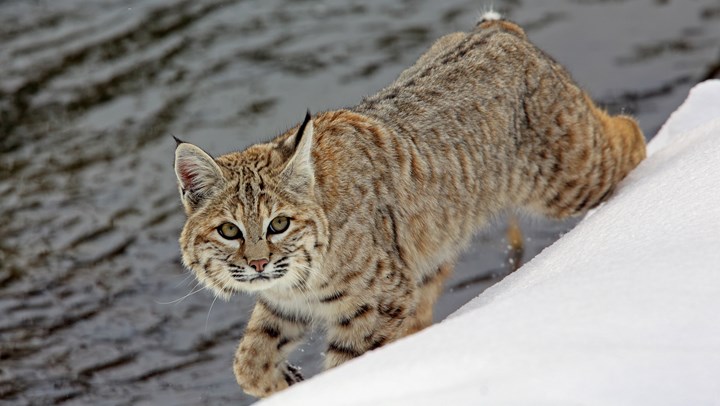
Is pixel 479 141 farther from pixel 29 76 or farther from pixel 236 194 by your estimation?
pixel 29 76

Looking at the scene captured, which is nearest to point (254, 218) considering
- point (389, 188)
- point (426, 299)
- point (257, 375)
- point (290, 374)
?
point (389, 188)

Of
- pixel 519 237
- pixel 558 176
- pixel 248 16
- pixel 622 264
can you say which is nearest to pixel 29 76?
pixel 248 16

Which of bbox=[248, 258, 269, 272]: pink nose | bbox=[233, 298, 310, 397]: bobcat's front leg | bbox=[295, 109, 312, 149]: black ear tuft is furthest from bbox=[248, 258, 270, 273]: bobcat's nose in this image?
bbox=[233, 298, 310, 397]: bobcat's front leg

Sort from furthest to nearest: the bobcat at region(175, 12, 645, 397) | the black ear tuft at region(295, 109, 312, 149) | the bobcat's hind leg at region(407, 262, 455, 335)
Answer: the bobcat's hind leg at region(407, 262, 455, 335), the bobcat at region(175, 12, 645, 397), the black ear tuft at region(295, 109, 312, 149)

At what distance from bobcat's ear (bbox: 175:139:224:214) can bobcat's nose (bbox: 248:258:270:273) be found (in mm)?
426

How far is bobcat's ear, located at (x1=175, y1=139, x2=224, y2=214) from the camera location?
4.69 meters

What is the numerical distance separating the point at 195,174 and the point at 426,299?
6.08 feet

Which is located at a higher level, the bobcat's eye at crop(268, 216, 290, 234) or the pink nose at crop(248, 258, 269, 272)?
the bobcat's eye at crop(268, 216, 290, 234)

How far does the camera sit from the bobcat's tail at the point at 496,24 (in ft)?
21.2

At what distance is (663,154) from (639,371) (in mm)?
3505

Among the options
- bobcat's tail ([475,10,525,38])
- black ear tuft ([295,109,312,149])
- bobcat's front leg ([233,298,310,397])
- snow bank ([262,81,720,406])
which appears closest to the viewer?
snow bank ([262,81,720,406])

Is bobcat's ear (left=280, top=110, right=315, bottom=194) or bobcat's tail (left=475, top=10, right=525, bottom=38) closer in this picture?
bobcat's ear (left=280, top=110, right=315, bottom=194)

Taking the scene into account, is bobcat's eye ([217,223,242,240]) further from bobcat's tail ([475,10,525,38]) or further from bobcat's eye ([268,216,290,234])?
bobcat's tail ([475,10,525,38])

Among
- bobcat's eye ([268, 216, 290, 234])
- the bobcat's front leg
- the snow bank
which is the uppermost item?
the snow bank
